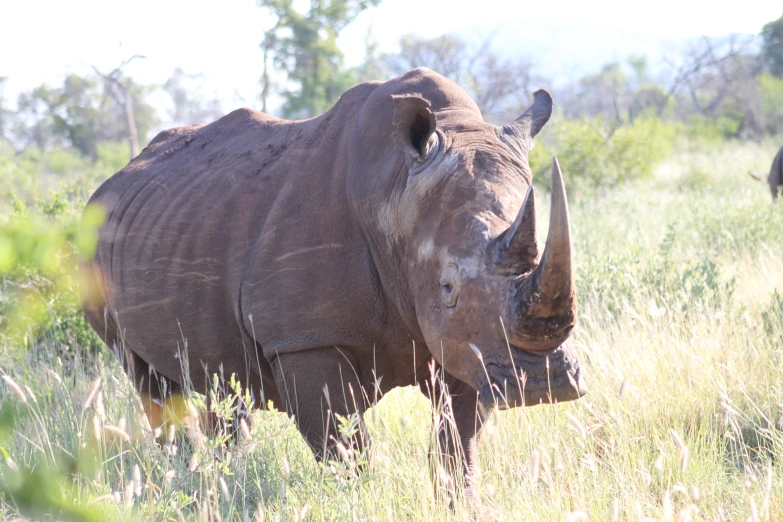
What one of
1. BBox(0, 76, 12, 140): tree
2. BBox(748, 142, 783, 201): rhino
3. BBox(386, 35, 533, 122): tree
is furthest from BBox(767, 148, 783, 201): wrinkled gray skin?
BBox(0, 76, 12, 140): tree

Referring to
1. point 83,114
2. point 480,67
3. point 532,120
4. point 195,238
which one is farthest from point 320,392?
point 83,114

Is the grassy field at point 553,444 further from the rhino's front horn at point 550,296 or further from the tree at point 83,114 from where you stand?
the tree at point 83,114

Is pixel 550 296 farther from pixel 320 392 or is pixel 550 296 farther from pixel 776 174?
pixel 776 174

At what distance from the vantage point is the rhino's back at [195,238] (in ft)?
13.7

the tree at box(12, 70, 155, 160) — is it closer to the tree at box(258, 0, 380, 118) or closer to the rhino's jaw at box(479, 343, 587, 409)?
the tree at box(258, 0, 380, 118)

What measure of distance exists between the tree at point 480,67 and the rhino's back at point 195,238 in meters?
14.9

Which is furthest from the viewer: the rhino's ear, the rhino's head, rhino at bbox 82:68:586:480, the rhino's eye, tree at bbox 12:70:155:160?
tree at bbox 12:70:155:160

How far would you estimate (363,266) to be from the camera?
3711 millimetres

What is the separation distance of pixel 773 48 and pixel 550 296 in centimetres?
3797

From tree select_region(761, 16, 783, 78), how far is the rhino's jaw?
3458 cm

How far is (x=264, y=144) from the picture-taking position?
4492 millimetres

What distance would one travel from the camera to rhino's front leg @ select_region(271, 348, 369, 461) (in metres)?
3.68

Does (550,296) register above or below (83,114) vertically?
below

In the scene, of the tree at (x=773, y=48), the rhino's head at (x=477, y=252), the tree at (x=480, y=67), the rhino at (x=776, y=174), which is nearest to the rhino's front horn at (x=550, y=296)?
the rhino's head at (x=477, y=252)
